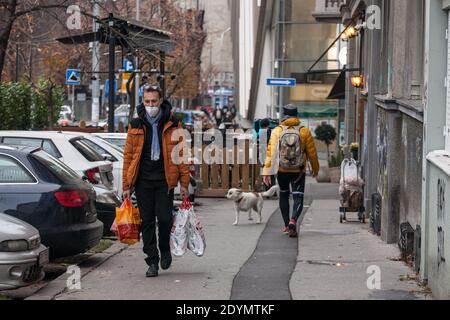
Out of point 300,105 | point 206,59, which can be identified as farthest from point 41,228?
point 206,59

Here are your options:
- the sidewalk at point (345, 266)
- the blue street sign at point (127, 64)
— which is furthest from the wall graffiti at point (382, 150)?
the blue street sign at point (127, 64)

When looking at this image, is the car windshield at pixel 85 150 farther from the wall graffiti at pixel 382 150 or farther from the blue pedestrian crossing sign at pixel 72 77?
the blue pedestrian crossing sign at pixel 72 77

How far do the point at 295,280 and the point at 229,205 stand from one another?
1125 cm

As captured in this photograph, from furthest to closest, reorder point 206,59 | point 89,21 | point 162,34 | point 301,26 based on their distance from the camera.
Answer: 1. point 206,59
2. point 301,26
3. point 89,21
4. point 162,34

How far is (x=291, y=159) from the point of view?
14680 millimetres

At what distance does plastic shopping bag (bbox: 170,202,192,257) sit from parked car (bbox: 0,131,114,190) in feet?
12.7

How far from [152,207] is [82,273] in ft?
3.84

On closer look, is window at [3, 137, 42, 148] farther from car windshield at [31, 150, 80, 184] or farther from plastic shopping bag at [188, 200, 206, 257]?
plastic shopping bag at [188, 200, 206, 257]

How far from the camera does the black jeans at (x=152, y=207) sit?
425 inches

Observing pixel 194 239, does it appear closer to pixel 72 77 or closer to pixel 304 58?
pixel 72 77

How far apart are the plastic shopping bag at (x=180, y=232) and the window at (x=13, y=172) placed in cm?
160

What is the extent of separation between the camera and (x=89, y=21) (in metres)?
33.7

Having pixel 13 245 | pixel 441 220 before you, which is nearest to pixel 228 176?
pixel 13 245
